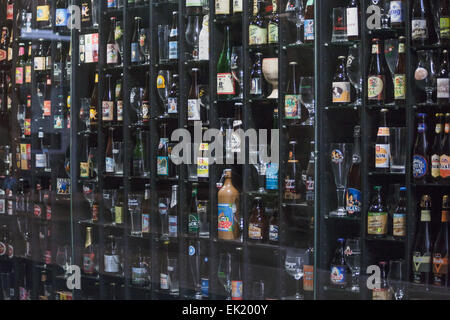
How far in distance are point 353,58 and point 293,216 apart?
0.62 m

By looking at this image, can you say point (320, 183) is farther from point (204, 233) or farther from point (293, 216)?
point (204, 233)

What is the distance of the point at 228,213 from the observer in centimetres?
270

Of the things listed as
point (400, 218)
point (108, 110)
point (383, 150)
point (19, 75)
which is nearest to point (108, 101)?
point (108, 110)

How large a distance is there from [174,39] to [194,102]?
0.26 meters

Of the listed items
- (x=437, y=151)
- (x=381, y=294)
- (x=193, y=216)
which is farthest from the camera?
(x=193, y=216)

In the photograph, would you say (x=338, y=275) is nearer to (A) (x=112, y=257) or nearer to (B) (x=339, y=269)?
(B) (x=339, y=269)

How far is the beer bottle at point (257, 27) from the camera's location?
8.68 ft

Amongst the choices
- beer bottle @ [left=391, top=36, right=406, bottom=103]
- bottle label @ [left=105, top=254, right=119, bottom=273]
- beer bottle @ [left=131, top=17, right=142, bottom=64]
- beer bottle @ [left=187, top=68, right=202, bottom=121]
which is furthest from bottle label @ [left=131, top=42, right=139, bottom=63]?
beer bottle @ [left=391, top=36, right=406, bottom=103]

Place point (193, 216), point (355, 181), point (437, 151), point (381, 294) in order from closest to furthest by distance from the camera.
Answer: point (381, 294), point (437, 151), point (355, 181), point (193, 216)

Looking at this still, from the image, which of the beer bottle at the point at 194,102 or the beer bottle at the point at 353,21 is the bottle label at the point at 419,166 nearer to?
the beer bottle at the point at 353,21
